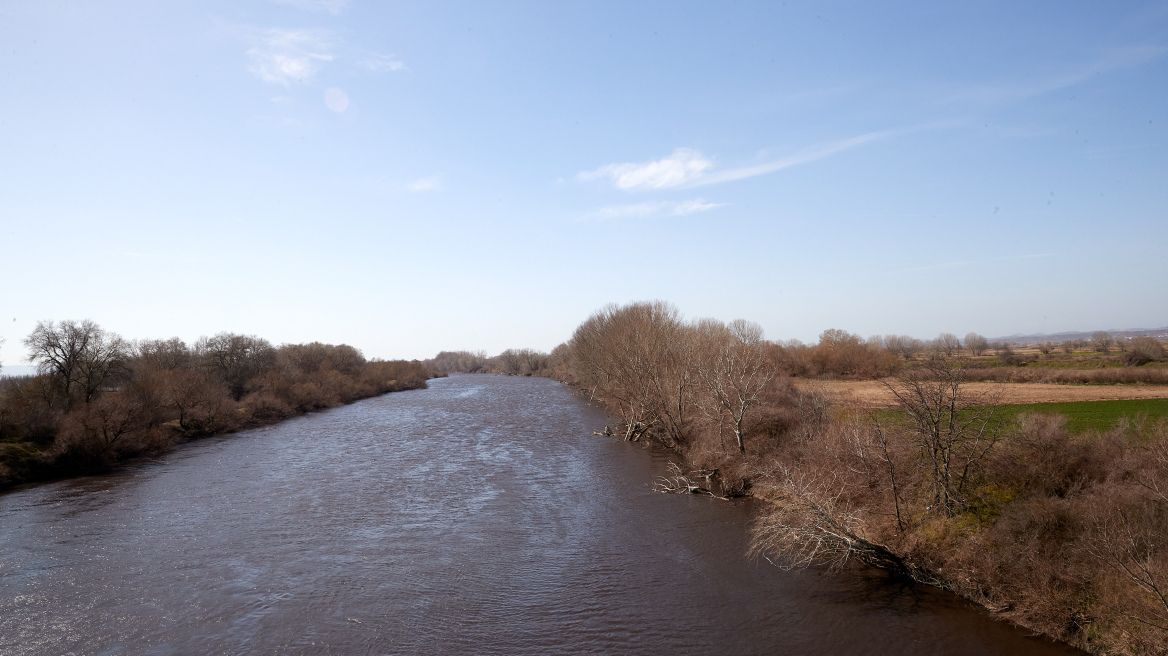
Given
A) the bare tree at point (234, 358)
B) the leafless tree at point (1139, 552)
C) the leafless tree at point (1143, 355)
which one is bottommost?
the leafless tree at point (1139, 552)

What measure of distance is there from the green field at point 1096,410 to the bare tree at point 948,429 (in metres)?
3.38

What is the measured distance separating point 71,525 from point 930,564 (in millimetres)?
28588

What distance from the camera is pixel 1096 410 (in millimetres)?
22281

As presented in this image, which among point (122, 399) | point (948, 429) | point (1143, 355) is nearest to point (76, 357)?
point (122, 399)

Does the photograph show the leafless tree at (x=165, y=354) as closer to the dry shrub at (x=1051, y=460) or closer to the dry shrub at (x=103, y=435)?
the dry shrub at (x=103, y=435)

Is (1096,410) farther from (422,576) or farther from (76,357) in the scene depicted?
(76,357)

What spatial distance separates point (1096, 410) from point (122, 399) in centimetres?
4907

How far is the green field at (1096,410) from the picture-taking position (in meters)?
19.2

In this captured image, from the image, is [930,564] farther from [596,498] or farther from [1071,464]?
[596,498]

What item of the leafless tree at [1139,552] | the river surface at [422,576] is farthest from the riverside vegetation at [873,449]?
the river surface at [422,576]

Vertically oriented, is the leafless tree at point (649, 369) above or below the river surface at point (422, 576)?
above

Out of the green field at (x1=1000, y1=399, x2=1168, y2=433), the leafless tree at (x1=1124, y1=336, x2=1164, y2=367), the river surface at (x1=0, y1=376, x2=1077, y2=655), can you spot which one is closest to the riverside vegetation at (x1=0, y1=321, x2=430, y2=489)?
the river surface at (x1=0, y1=376, x2=1077, y2=655)

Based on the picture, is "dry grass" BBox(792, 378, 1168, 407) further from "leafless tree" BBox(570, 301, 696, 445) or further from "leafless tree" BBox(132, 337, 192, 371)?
"leafless tree" BBox(132, 337, 192, 371)

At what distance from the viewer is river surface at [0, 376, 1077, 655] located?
12.6m
